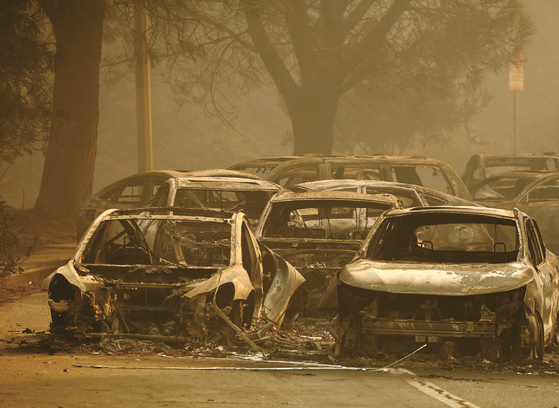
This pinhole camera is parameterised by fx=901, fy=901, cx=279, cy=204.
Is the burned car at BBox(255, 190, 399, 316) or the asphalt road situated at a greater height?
the burned car at BBox(255, 190, 399, 316)

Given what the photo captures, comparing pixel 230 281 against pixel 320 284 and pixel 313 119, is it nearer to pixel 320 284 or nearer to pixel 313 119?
pixel 320 284

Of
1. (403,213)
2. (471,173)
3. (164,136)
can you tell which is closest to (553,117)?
(164,136)

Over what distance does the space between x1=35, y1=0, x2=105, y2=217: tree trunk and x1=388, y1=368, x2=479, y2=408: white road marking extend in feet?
51.6

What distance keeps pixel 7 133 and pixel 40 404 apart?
1298cm

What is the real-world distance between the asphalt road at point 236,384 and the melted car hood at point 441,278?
2.10ft

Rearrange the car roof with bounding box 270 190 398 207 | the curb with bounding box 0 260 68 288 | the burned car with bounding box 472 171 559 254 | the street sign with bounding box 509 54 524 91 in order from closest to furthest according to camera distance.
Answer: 1. the car roof with bounding box 270 190 398 207
2. the curb with bounding box 0 260 68 288
3. the burned car with bounding box 472 171 559 254
4. the street sign with bounding box 509 54 524 91

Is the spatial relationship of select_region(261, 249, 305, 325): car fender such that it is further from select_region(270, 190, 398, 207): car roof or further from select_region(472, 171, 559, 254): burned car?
Answer: select_region(472, 171, 559, 254): burned car

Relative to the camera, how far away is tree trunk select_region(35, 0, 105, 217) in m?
21.4

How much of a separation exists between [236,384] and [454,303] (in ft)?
6.58

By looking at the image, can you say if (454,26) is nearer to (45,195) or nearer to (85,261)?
(45,195)

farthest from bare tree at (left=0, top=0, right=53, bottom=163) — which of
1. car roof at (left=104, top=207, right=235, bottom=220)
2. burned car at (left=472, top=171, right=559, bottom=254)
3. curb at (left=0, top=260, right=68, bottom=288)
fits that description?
car roof at (left=104, top=207, right=235, bottom=220)

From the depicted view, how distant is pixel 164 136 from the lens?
9612 cm

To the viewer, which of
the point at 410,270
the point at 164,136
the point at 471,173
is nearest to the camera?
the point at 410,270

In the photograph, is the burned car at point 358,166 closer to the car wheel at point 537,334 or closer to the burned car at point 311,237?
the burned car at point 311,237
